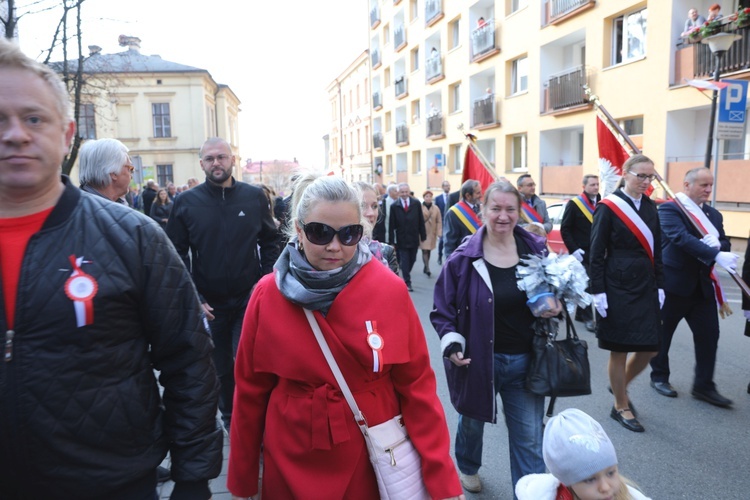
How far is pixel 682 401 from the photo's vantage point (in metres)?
4.98

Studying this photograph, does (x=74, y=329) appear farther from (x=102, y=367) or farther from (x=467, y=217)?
(x=467, y=217)

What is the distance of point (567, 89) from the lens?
19.0 m

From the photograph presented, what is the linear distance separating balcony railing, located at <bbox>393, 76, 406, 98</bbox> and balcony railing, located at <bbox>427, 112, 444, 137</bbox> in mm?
5191

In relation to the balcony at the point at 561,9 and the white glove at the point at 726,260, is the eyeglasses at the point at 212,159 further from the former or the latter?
the balcony at the point at 561,9

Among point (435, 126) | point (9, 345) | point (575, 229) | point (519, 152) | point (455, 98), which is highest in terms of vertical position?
point (455, 98)

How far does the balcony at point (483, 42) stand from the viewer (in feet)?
78.5

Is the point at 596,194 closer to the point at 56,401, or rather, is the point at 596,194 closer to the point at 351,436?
the point at 351,436

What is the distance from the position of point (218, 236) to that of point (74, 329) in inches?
109

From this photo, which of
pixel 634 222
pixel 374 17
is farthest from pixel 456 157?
pixel 634 222

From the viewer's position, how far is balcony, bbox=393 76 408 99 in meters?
36.6

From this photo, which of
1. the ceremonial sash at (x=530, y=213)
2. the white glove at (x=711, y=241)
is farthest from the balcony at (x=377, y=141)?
the white glove at (x=711, y=241)

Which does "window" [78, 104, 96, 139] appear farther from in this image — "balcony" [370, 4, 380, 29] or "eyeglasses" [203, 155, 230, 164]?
"balcony" [370, 4, 380, 29]

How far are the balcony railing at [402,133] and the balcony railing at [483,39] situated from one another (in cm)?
1093

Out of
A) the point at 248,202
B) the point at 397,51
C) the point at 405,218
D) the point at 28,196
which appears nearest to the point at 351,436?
the point at 28,196
